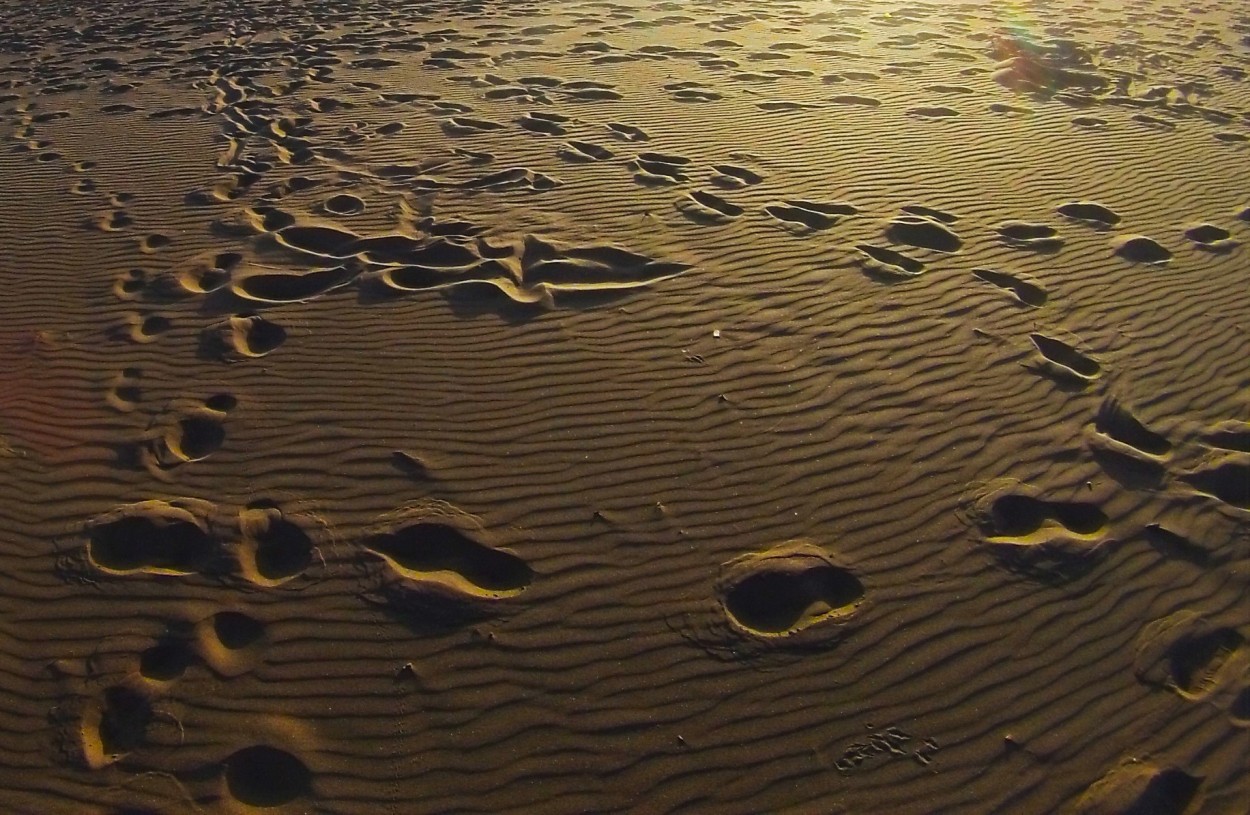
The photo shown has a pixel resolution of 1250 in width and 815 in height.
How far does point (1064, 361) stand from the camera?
5027 millimetres

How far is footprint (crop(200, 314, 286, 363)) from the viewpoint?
5.14 meters

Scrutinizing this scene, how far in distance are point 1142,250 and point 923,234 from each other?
1.57 m

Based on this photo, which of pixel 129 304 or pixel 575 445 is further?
pixel 129 304

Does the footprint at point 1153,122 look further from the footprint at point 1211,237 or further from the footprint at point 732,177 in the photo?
the footprint at point 732,177

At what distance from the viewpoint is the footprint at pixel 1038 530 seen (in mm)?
3766

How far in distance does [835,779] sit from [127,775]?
251 centimetres

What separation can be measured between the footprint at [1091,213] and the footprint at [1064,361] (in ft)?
6.60

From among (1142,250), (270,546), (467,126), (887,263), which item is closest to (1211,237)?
(1142,250)

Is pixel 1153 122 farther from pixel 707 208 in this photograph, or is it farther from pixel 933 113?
pixel 707 208

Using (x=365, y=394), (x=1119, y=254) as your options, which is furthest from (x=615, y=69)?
(x=365, y=394)

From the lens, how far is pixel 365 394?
482 cm

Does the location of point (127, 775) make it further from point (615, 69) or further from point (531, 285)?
point (615, 69)

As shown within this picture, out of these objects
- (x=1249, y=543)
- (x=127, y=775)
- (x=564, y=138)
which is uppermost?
(x=564, y=138)

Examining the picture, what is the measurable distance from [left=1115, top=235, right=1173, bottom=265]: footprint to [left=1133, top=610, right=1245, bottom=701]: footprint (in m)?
3.48
